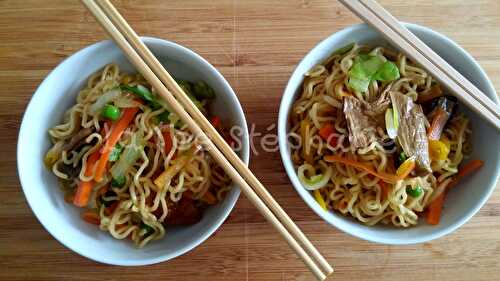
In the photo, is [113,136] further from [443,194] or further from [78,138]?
[443,194]

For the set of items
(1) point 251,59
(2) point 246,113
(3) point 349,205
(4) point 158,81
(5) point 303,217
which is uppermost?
(4) point 158,81

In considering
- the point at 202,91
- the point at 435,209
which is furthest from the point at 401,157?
the point at 202,91

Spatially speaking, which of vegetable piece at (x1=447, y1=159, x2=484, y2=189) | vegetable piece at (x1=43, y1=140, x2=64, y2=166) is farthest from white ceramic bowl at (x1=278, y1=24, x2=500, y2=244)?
vegetable piece at (x1=43, y1=140, x2=64, y2=166)

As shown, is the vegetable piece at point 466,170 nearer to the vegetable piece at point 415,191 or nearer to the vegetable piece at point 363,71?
the vegetable piece at point 415,191

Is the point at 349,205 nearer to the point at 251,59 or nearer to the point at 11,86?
the point at 251,59

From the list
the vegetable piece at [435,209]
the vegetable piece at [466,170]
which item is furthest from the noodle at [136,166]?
the vegetable piece at [466,170]

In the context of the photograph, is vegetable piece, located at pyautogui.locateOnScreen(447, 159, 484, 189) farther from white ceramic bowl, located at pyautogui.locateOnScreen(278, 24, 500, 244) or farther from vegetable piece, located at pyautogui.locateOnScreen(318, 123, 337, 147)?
vegetable piece, located at pyautogui.locateOnScreen(318, 123, 337, 147)

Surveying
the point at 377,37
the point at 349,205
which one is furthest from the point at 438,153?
the point at 377,37
